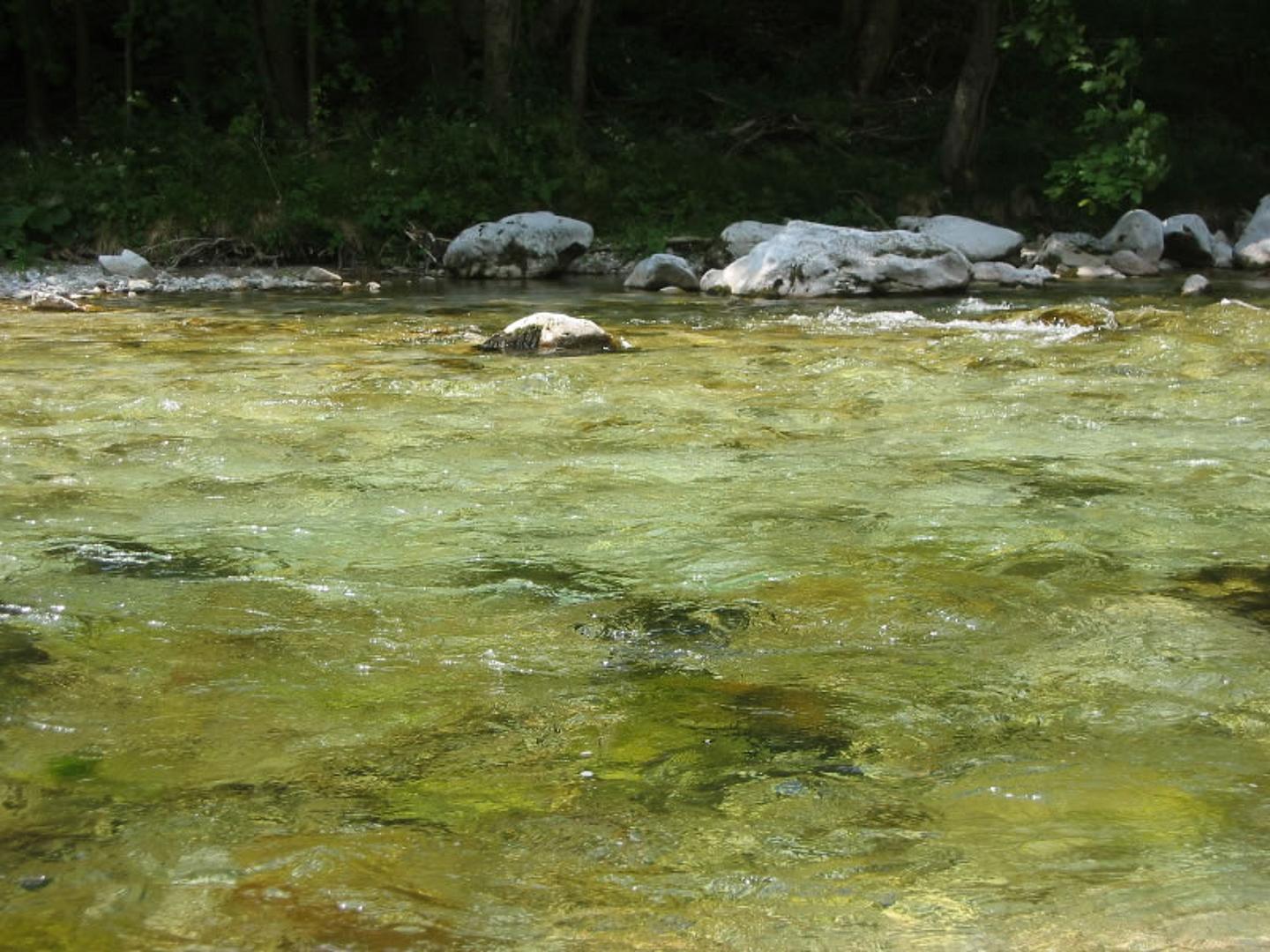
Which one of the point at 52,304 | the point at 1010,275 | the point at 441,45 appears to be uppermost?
the point at 441,45

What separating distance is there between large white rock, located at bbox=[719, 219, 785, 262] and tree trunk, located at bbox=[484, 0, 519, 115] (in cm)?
392

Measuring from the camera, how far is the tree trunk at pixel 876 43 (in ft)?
62.6

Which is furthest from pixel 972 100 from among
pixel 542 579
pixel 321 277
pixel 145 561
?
pixel 145 561

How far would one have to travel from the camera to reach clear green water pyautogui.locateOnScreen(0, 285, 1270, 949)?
2.05 meters

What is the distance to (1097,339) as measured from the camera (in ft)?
28.7

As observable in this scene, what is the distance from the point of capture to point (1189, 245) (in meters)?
15.1

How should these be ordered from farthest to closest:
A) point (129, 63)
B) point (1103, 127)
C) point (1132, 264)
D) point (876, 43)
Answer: point (876, 43), point (129, 63), point (1103, 127), point (1132, 264)

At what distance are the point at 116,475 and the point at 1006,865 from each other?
369cm

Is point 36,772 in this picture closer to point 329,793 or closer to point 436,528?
point 329,793

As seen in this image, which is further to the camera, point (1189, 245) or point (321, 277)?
point (1189, 245)

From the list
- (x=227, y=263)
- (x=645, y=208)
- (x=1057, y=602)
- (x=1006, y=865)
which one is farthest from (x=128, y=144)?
(x=1006, y=865)

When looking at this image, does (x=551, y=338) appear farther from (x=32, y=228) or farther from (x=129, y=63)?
(x=129, y=63)

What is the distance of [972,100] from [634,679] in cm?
1488

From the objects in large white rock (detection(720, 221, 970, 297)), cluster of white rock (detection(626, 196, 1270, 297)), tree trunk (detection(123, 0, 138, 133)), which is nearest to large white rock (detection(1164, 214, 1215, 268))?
cluster of white rock (detection(626, 196, 1270, 297))
